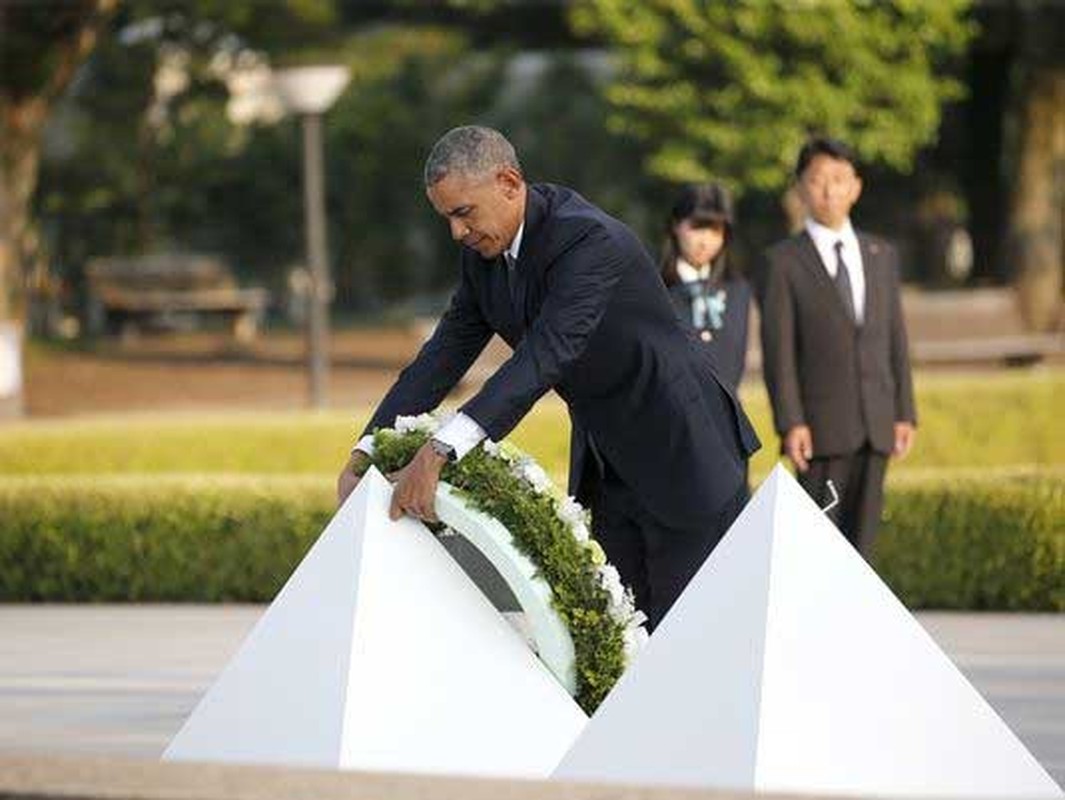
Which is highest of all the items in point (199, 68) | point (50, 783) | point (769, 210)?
point (50, 783)

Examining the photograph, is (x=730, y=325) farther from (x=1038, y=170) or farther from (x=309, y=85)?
(x=1038, y=170)

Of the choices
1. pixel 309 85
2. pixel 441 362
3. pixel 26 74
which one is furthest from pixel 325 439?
pixel 26 74

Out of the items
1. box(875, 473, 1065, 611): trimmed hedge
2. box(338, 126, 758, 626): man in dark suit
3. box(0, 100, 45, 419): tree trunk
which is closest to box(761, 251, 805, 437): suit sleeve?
box(875, 473, 1065, 611): trimmed hedge

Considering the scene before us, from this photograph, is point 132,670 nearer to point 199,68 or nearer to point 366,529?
point 366,529

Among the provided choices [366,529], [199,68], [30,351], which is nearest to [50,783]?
[366,529]

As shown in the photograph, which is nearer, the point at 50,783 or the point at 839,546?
the point at 50,783

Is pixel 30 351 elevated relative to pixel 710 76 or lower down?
lower down

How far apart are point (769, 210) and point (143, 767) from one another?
4283cm

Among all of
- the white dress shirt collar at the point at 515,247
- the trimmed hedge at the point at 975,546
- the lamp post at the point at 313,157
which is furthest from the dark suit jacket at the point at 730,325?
the lamp post at the point at 313,157

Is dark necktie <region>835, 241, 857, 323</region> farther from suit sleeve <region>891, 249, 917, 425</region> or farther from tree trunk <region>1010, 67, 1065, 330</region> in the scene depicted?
tree trunk <region>1010, 67, 1065, 330</region>

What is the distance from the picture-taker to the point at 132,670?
11242 millimetres

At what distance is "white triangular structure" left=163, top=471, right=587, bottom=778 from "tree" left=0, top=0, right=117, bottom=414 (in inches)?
917

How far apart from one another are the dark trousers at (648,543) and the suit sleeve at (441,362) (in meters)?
0.47

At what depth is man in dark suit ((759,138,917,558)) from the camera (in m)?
11.1
